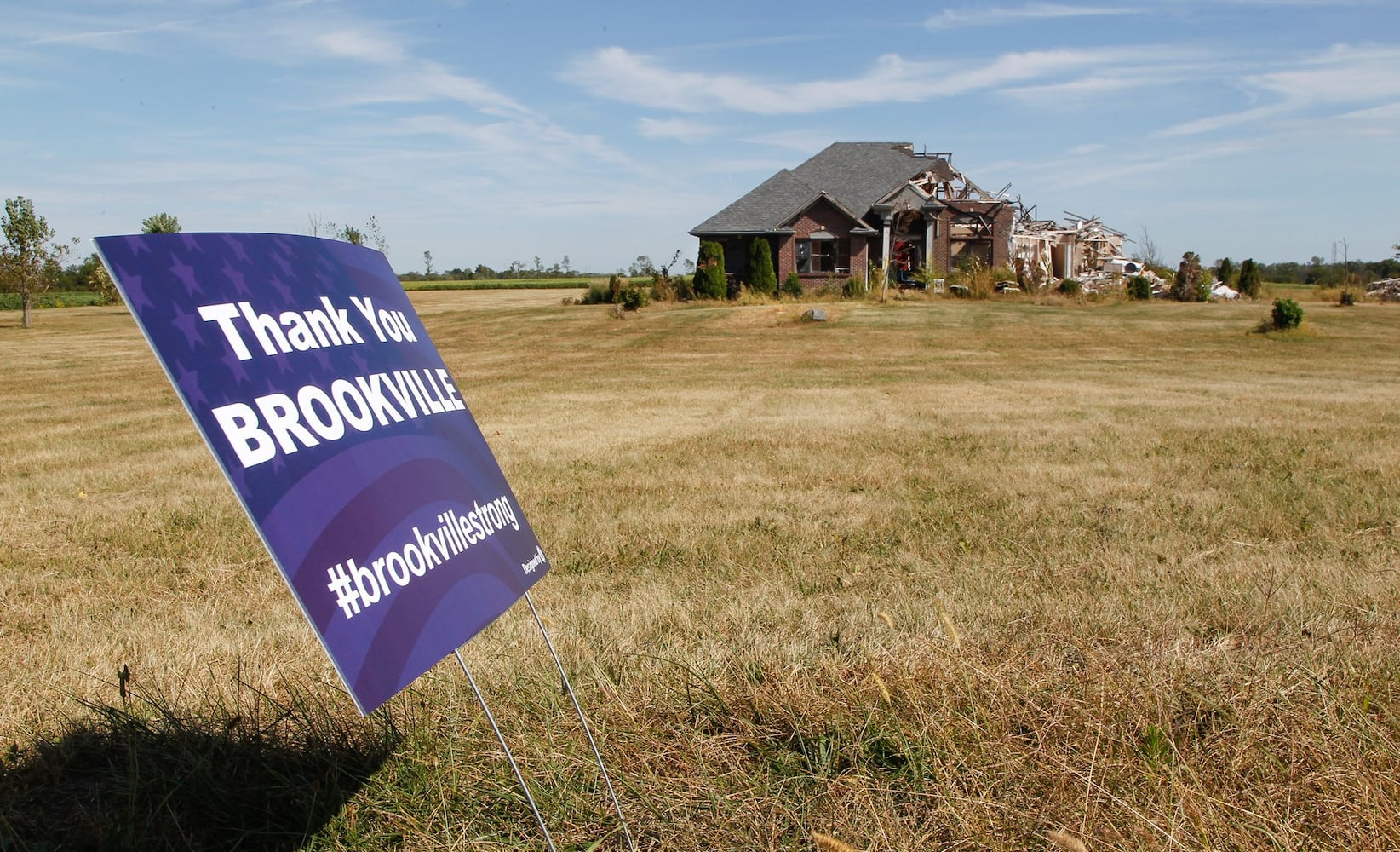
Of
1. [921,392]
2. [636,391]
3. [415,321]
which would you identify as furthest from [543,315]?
[415,321]

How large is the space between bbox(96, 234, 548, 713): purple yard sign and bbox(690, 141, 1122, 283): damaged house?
3686cm

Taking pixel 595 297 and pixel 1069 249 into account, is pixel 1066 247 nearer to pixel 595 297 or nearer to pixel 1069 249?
pixel 1069 249

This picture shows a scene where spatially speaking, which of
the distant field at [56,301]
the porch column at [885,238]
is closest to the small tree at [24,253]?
the distant field at [56,301]

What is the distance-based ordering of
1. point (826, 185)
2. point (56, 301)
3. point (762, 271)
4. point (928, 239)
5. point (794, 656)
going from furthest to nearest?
point (56, 301) → point (826, 185) → point (928, 239) → point (762, 271) → point (794, 656)

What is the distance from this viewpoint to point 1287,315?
24.1m

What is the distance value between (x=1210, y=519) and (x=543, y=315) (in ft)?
106

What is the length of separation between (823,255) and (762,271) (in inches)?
131

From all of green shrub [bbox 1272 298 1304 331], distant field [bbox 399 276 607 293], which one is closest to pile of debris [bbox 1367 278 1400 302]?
green shrub [bbox 1272 298 1304 331]

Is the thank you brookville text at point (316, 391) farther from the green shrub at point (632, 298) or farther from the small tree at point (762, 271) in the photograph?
the small tree at point (762, 271)

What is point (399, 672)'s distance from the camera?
2158 millimetres

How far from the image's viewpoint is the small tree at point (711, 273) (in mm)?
37719

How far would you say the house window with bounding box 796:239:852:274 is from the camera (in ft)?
129

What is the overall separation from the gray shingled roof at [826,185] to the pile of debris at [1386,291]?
18.5 m

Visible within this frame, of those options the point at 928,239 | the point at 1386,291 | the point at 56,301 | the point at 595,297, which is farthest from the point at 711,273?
the point at 56,301
